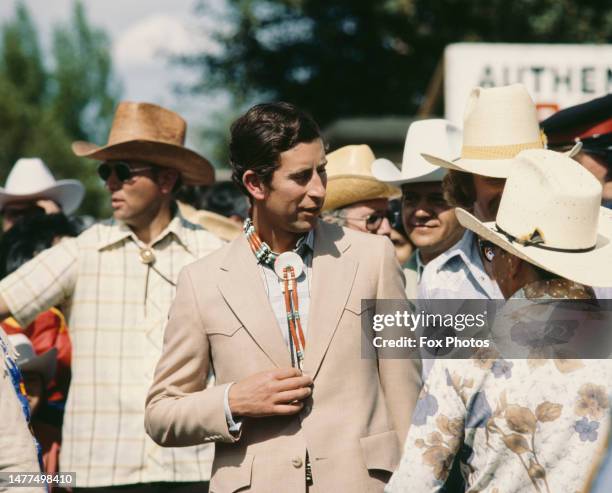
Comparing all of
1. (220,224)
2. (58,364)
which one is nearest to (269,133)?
(58,364)

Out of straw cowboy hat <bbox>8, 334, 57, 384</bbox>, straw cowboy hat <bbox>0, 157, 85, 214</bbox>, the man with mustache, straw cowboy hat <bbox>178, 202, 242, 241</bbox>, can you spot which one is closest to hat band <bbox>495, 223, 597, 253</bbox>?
the man with mustache

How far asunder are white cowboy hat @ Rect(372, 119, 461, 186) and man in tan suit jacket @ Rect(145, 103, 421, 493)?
1417mm

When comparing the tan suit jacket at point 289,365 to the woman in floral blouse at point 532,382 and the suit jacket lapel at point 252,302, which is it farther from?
the woman in floral blouse at point 532,382

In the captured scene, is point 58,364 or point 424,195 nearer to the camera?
point 424,195

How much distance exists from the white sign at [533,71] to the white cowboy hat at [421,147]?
454 centimetres

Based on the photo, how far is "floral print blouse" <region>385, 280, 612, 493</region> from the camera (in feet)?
8.57

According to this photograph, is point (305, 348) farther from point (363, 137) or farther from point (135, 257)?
point (363, 137)

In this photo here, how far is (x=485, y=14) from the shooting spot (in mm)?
23344

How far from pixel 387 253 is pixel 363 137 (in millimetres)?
20084

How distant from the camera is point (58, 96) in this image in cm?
5012

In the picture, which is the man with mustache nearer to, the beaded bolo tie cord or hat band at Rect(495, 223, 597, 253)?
the beaded bolo tie cord

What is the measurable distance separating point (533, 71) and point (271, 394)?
7.44 meters

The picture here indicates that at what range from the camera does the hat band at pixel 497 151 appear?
4.23m

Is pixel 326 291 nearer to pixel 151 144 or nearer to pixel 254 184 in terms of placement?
pixel 254 184
